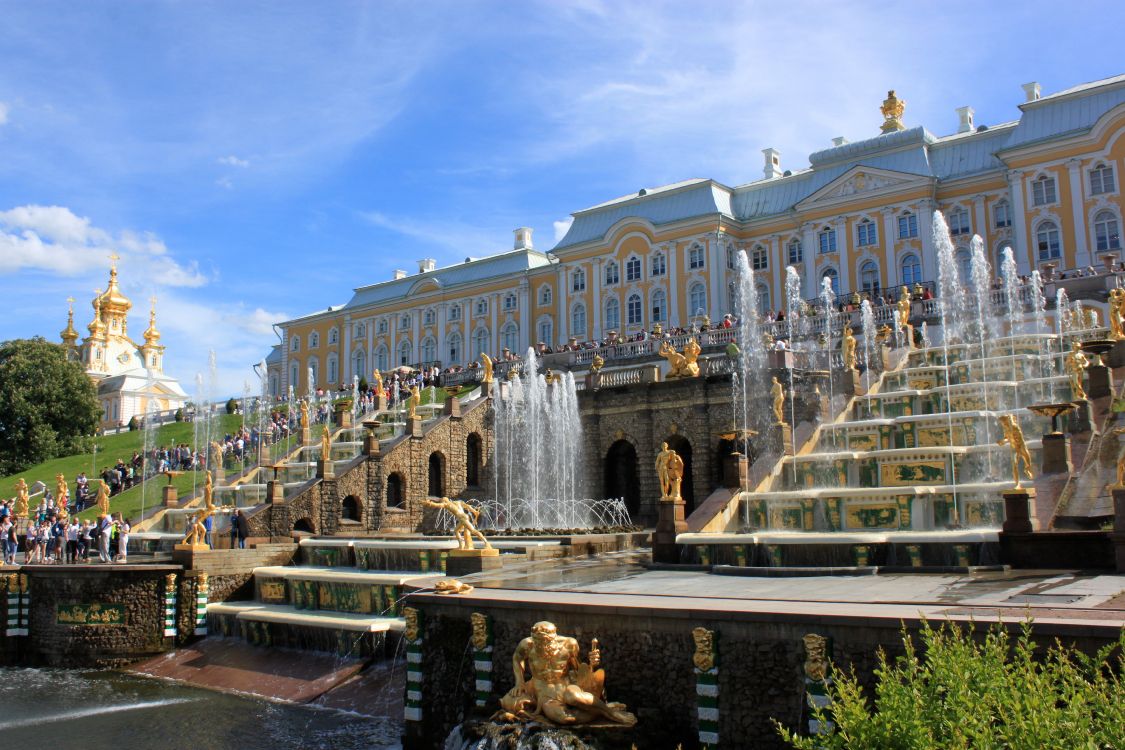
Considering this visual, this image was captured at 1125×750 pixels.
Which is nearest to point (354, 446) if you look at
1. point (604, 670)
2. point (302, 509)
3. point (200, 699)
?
point (302, 509)

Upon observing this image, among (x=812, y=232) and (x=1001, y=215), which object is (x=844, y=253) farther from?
(x=1001, y=215)

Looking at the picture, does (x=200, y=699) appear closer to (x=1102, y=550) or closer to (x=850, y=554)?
(x=850, y=554)

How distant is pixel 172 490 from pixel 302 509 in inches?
270

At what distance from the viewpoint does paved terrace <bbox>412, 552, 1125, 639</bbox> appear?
866cm

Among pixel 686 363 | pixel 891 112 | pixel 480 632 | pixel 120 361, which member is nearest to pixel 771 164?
pixel 891 112

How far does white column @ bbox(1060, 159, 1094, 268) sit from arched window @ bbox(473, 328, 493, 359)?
3506 cm

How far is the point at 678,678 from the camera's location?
33.3 feet

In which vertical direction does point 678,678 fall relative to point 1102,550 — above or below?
below

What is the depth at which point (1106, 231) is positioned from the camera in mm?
41188

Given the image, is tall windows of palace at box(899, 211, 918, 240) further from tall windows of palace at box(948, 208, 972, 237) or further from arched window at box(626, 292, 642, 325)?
arched window at box(626, 292, 642, 325)

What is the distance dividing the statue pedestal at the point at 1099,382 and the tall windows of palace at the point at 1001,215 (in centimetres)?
2655

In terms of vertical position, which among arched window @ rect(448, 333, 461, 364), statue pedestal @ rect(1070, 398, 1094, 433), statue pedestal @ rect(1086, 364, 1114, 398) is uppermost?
arched window @ rect(448, 333, 461, 364)

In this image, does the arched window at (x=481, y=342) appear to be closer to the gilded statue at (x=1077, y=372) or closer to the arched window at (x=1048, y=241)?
the arched window at (x=1048, y=241)

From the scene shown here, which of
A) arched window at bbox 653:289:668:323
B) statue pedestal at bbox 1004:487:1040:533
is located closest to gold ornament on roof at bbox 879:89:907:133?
arched window at bbox 653:289:668:323
